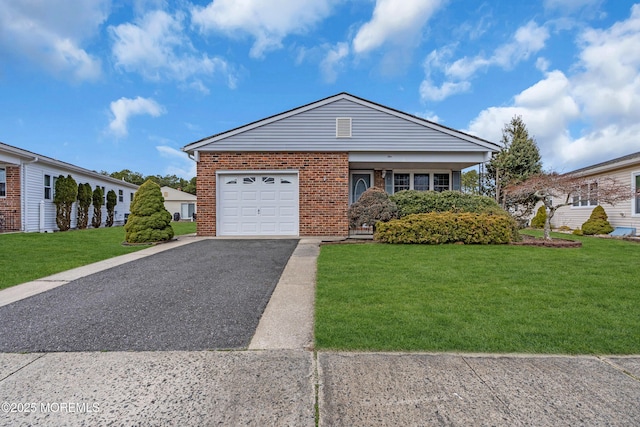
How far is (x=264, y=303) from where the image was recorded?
4043mm

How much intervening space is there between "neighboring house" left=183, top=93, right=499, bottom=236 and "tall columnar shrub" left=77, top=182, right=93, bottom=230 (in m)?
9.88

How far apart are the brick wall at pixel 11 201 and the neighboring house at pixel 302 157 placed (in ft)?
27.7

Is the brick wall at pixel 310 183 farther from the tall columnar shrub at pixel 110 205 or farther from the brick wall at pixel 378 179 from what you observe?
the tall columnar shrub at pixel 110 205

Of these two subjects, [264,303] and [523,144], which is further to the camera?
Result: [523,144]

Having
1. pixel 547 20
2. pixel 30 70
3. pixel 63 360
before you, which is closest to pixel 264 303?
pixel 63 360

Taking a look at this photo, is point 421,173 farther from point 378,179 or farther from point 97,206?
point 97,206

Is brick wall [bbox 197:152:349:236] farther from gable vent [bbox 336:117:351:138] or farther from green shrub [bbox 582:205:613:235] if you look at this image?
green shrub [bbox 582:205:613:235]

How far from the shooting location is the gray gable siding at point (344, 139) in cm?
1147

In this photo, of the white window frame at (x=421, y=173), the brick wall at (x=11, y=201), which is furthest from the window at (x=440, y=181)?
the brick wall at (x=11, y=201)

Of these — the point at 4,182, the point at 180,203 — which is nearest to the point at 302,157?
the point at 4,182

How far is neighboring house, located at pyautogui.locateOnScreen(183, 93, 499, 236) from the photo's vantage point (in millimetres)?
11438

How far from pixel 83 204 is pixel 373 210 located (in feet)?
54.9

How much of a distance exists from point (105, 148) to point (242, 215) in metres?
15.6

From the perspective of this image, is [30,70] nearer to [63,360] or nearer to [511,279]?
[63,360]
